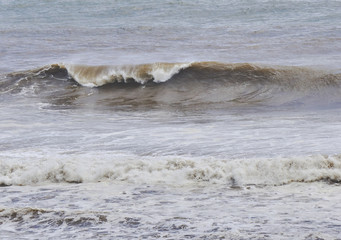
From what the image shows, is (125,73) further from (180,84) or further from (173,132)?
(173,132)

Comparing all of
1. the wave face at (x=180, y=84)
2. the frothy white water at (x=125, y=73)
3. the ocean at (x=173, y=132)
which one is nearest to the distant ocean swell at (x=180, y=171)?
the ocean at (x=173, y=132)

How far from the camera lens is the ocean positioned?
435cm

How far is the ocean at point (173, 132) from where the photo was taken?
4348mm

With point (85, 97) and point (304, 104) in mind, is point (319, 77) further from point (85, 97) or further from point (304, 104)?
point (85, 97)

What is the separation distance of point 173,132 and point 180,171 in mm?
1573

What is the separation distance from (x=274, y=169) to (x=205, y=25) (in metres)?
11.4

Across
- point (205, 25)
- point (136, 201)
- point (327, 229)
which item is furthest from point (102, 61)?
point (327, 229)

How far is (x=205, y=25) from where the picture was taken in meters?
16.4

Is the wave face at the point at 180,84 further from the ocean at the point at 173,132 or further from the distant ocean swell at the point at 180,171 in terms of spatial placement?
the distant ocean swell at the point at 180,171

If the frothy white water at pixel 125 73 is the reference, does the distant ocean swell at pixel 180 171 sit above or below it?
below

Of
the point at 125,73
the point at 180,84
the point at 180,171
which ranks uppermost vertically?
the point at 125,73

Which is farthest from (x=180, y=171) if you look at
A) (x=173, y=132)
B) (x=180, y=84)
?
(x=180, y=84)

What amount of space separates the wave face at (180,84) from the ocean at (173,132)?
0.03 m

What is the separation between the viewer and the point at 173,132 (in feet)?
22.8
